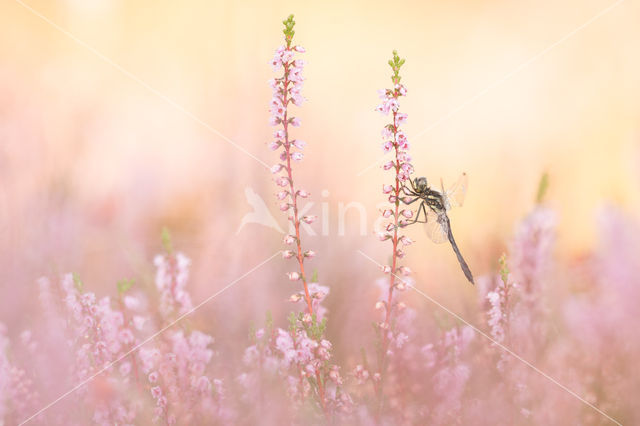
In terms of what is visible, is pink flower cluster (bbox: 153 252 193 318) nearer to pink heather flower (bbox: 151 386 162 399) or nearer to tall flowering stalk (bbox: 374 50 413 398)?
pink heather flower (bbox: 151 386 162 399)

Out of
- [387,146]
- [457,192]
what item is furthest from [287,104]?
[457,192]

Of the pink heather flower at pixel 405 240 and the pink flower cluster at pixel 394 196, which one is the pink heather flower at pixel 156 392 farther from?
the pink heather flower at pixel 405 240

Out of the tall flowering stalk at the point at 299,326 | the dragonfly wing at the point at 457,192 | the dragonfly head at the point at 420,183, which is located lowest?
the tall flowering stalk at the point at 299,326

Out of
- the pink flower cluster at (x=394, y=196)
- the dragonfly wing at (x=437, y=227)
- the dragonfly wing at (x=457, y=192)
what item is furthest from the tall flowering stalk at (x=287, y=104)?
the dragonfly wing at (x=457, y=192)

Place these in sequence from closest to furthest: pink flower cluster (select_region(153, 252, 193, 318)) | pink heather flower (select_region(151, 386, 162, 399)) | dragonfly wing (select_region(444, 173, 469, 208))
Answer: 1. pink heather flower (select_region(151, 386, 162, 399))
2. pink flower cluster (select_region(153, 252, 193, 318))
3. dragonfly wing (select_region(444, 173, 469, 208))

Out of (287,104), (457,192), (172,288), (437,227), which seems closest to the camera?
(287,104)

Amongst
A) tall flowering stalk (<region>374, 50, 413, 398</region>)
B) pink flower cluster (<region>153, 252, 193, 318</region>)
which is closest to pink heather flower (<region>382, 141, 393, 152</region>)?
tall flowering stalk (<region>374, 50, 413, 398</region>)

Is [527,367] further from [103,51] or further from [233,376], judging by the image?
[103,51]

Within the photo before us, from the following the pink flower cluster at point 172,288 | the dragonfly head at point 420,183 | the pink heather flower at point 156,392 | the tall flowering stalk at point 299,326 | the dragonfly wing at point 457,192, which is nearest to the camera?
the tall flowering stalk at point 299,326

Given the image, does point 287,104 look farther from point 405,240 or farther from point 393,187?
point 405,240

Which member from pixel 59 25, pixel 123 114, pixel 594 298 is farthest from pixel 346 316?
pixel 59 25
